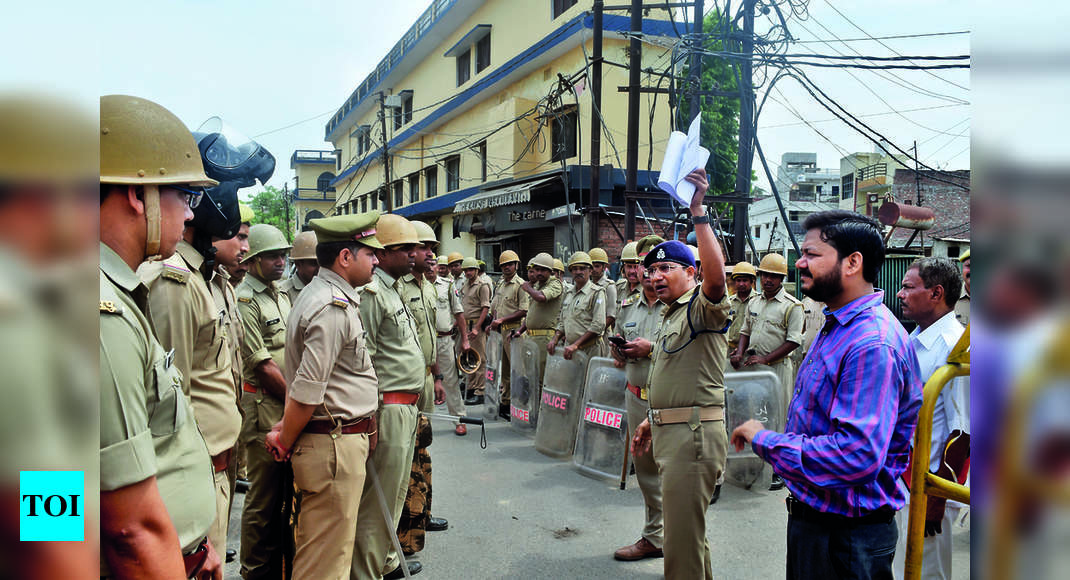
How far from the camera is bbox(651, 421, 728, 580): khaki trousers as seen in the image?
11.1ft

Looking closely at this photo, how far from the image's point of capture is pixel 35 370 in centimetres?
80

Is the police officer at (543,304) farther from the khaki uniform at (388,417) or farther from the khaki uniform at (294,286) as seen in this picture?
A: the khaki uniform at (388,417)

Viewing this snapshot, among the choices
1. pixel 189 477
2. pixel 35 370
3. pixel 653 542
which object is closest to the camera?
pixel 35 370

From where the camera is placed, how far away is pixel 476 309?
1091cm

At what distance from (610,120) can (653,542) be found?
519 inches

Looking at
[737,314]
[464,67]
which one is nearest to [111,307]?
[737,314]

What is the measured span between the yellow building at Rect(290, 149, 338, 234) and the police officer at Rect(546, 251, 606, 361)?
46.4 meters

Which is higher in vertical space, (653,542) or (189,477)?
(189,477)

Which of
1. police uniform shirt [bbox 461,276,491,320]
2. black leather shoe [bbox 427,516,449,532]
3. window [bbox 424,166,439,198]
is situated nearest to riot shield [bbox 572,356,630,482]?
black leather shoe [bbox 427,516,449,532]

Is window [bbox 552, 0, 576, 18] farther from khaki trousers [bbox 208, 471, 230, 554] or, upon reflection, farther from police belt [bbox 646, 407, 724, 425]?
khaki trousers [bbox 208, 471, 230, 554]

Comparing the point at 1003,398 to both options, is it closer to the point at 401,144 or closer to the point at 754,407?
the point at 754,407

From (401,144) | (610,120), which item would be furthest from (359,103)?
(610,120)

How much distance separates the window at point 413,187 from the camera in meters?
28.9

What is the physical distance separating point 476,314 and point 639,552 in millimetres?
6868
